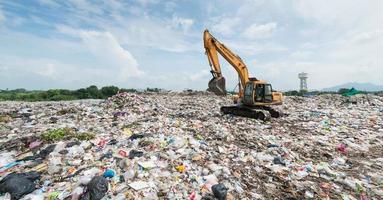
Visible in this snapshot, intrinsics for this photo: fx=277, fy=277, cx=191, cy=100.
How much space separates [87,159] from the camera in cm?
492

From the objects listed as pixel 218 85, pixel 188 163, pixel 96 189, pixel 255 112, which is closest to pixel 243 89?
pixel 218 85

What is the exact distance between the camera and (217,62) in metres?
10.8


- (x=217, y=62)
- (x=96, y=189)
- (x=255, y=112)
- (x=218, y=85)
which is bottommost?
(x=96, y=189)

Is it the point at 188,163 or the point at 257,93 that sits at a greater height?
the point at 257,93

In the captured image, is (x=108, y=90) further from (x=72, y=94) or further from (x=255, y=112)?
(x=255, y=112)

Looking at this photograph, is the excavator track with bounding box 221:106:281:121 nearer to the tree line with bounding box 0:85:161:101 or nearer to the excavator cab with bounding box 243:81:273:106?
the excavator cab with bounding box 243:81:273:106

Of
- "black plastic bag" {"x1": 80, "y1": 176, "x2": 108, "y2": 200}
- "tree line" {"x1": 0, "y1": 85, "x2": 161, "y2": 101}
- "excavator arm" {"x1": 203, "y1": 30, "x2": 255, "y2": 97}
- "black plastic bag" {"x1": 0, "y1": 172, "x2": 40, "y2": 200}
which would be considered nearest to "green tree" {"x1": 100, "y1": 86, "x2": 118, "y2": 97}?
"tree line" {"x1": 0, "y1": 85, "x2": 161, "y2": 101}

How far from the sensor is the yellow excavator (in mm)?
9992

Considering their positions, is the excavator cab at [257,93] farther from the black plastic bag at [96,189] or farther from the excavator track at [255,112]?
the black plastic bag at [96,189]

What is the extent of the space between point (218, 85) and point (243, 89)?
0.98 metres

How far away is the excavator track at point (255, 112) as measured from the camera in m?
9.70

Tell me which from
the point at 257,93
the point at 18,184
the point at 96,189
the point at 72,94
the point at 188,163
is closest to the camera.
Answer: the point at 96,189

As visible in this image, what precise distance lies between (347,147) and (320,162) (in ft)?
5.38

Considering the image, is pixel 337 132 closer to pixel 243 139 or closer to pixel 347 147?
pixel 347 147
